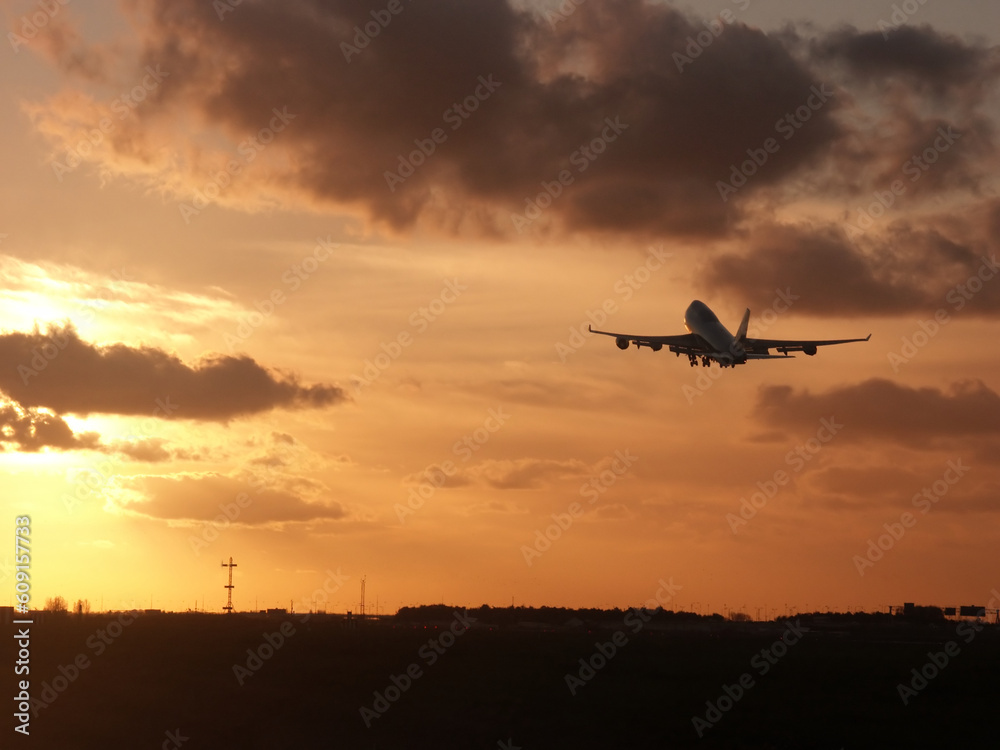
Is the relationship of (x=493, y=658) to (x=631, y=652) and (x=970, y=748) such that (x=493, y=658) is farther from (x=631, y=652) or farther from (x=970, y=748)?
(x=970, y=748)

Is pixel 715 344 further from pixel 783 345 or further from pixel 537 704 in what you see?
pixel 537 704

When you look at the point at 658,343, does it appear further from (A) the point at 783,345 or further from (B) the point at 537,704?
(B) the point at 537,704

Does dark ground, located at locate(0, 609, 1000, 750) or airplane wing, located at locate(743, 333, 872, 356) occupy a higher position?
airplane wing, located at locate(743, 333, 872, 356)

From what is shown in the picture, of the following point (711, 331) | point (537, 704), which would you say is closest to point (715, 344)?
point (711, 331)

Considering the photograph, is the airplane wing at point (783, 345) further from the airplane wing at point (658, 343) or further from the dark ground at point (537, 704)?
the dark ground at point (537, 704)

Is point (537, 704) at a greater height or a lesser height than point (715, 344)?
lesser

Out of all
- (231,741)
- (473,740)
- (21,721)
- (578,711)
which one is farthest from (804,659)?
(21,721)

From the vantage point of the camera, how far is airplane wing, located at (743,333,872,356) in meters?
142

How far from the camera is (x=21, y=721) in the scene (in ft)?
534

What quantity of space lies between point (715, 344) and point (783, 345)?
1021 cm

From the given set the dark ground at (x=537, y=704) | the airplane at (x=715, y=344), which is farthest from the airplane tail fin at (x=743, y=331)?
the dark ground at (x=537, y=704)

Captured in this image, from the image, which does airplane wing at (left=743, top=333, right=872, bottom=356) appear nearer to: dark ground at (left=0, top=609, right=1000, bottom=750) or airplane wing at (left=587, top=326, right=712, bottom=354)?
airplane wing at (left=587, top=326, right=712, bottom=354)

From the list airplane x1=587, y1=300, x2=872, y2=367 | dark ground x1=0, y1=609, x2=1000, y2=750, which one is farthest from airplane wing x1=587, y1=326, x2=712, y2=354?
dark ground x1=0, y1=609, x2=1000, y2=750

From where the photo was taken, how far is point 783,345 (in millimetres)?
146125
